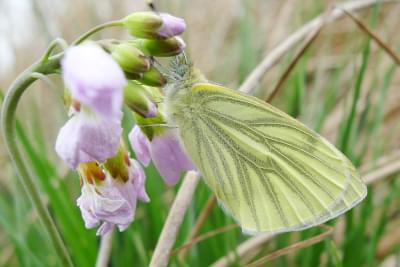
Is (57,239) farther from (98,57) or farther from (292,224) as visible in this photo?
(292,224)

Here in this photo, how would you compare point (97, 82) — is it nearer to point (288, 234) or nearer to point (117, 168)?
point (117, 168)

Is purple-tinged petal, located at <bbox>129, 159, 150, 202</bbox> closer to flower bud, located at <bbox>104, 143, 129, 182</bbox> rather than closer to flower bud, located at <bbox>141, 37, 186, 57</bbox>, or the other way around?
flower bud, located at <bbox>104, 143, 129, 182</bbox>

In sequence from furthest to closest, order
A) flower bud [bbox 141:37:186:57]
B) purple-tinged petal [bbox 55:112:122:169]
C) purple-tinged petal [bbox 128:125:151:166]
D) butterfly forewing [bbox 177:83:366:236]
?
butterfly forewing [bbox 177:83:366:236], purple-tinged petal [bbox 128:125:151:166], flower bud [bbox 141:37:186:57], purple-tinged petal [bbox 55:112:122:169]

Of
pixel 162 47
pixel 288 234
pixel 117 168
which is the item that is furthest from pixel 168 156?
pixel 288 234

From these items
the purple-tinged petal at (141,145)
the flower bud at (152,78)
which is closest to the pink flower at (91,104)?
the flower bud at (152,78)

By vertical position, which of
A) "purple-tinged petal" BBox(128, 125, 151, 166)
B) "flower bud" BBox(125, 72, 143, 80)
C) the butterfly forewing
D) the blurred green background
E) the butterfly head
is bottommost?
the blurred green background

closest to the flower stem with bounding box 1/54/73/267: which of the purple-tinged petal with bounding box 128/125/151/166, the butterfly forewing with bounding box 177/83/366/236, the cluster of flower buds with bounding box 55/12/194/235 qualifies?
the cluster of flower buds with bounding box 55/12/194/235

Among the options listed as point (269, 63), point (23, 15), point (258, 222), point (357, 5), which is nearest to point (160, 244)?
point (258, 222)
